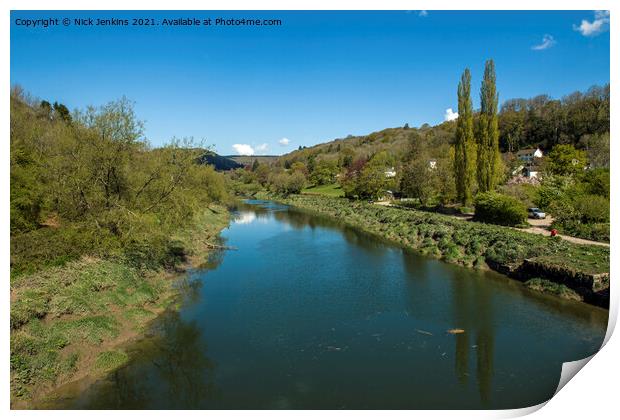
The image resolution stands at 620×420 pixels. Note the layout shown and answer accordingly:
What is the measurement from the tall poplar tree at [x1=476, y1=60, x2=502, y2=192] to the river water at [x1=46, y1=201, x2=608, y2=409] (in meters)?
15.2

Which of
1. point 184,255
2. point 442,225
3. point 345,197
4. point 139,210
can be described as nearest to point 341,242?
point 442,225

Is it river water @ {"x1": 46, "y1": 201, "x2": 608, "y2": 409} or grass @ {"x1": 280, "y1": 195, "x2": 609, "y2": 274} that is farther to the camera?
grass @ {"x1": 280, "y1": 195, "x2": 609, "y2": 274}

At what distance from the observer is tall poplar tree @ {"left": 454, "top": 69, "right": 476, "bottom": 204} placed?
113 ft

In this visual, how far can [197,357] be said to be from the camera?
471 inches

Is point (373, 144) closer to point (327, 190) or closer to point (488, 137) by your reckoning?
point (327, 190)

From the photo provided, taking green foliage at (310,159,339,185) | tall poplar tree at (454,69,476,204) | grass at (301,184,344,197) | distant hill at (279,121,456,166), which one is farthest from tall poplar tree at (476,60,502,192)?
distant hill at (279,121,456,166)

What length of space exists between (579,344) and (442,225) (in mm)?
17103

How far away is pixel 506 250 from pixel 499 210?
8.16 m

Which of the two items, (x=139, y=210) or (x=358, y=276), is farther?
(x=358, y=276)

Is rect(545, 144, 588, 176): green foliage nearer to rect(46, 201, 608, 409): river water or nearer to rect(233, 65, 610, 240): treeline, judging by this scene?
rect(233, 65, 610, 240): treeline
